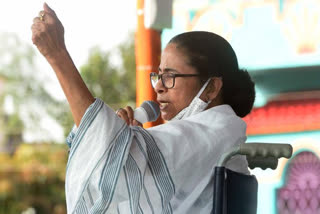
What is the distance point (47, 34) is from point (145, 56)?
1687mm

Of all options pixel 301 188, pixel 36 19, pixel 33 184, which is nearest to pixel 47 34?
pixel 36 19

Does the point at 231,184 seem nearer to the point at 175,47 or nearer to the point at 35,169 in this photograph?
the point at 175,47

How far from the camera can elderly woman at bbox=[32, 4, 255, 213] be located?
1.57 m

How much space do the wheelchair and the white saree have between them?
3.1 inches

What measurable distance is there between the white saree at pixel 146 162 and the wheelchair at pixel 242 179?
0.08m

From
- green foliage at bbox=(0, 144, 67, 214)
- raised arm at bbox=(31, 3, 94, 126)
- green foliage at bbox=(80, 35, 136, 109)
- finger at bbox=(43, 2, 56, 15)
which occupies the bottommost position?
green foliage at bbox=(0, 144, 67, 214)

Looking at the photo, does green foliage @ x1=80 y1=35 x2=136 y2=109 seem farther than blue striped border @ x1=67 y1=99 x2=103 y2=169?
Yes

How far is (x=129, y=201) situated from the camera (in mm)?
1664

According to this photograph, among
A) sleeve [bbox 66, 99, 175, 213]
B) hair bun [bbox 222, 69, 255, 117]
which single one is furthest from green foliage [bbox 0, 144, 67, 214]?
sleeve [bbox 66, 99, 175, 213]

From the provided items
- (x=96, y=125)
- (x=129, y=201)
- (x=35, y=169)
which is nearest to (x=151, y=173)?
(x=129, y=201)

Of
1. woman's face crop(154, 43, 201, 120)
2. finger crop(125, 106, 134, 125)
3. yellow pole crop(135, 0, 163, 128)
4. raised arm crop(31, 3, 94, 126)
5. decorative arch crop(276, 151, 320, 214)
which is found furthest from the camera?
decorative arch crop(276, 151, 320, 214)

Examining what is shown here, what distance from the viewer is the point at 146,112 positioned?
213cm

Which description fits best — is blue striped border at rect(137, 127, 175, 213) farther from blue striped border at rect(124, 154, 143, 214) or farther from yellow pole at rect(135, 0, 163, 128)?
yellow pole at rect(135, 0, 163, 128)

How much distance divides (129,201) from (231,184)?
0.28 metres
